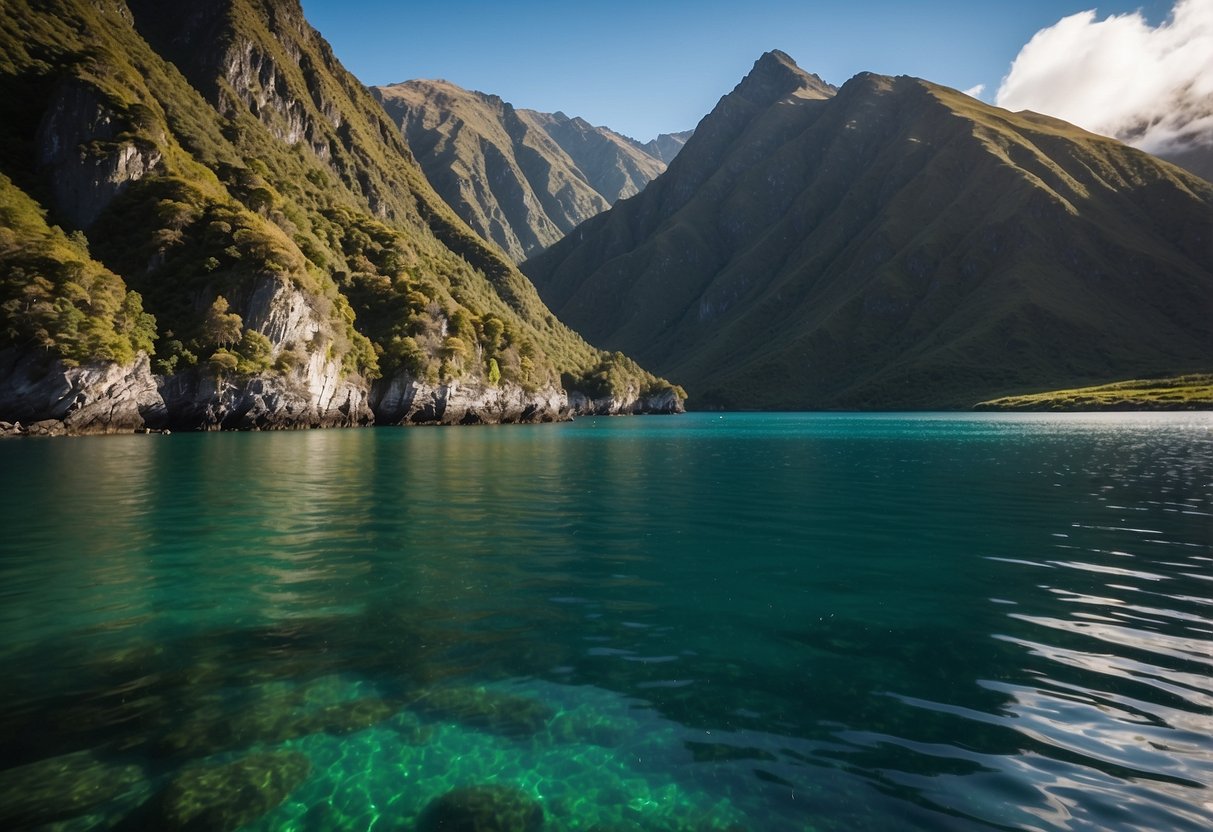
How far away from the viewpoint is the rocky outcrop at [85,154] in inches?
4252

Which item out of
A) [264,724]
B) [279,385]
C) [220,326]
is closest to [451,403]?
[279,385]

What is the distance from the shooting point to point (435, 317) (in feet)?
435

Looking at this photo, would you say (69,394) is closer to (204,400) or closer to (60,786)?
(204,400)

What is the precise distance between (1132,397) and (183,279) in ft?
728

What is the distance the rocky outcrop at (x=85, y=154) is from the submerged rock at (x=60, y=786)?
133m

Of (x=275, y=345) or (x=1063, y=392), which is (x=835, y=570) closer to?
(x=275, y=345)

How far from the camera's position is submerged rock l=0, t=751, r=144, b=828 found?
270 inches

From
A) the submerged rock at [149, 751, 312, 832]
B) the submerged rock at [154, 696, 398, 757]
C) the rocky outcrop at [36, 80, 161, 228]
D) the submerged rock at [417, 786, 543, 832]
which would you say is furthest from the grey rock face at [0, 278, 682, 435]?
the submerged rock at [417, 786, 543, 832]

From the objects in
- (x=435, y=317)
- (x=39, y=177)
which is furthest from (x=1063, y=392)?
(x=39, y=177)

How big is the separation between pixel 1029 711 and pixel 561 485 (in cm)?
2866

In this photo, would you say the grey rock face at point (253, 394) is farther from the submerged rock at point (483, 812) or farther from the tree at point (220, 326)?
the submerged rock at point (483, 812)

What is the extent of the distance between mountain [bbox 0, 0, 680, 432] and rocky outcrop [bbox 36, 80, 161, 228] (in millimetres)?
271

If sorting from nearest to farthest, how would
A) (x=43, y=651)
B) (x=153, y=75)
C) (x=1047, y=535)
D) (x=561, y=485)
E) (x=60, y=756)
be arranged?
(x=60, y=756)
(x=43, y=651)
(x=1047, y=535)
(x=561, y=485)
(x=153, y=75)

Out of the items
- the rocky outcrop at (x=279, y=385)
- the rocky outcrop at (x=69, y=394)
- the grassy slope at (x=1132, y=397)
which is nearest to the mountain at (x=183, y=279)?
the rocky outcrop at (x=69, y=394)
